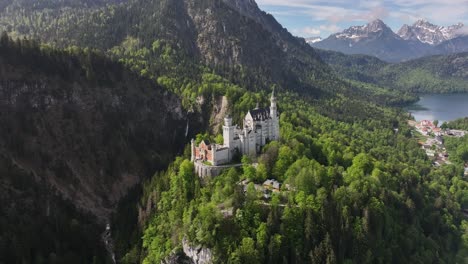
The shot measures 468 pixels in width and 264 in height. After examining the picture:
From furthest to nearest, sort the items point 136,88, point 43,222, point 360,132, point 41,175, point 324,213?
1. point 360,132
2. point 136,88
3. point 41,175
4. point 43,222
5. point 324,213

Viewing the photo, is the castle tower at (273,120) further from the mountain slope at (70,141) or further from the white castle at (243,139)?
the mountain slope at (70,141)

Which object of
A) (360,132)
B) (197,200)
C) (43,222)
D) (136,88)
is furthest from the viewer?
(360,132)

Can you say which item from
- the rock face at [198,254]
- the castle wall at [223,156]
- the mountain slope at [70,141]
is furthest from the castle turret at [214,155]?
the mountain slope at [70,141]

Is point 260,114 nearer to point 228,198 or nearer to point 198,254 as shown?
point 228,198

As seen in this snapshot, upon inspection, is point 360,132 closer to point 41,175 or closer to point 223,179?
point 223,179

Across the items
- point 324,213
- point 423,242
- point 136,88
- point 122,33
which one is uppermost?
point 122,33

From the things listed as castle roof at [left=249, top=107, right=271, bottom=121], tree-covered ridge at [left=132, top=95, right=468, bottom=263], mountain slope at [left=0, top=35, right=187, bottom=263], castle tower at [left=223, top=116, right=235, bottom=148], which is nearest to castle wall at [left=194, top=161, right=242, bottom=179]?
tree-covered ridge at [left=132, top=95, right=468, bottom=263]

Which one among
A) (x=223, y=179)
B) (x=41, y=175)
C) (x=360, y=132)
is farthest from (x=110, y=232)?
(x=360, y=132)

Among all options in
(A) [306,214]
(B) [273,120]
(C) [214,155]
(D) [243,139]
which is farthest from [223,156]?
(A) [306,214]
